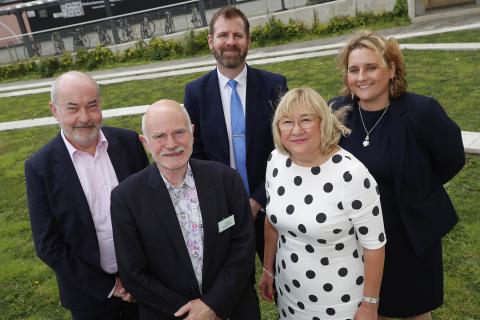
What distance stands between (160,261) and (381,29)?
14.9 meters

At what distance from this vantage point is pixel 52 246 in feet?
8.34

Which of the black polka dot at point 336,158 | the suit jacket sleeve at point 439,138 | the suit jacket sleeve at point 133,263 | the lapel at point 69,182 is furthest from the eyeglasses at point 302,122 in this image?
the lapel at point 69,182

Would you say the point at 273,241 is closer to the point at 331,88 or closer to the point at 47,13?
the point at 331,88

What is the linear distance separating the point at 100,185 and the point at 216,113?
3.19 feet

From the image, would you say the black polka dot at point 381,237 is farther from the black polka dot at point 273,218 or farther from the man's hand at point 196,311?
the man's hand at point 196,311

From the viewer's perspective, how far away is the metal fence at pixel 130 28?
60.0ft

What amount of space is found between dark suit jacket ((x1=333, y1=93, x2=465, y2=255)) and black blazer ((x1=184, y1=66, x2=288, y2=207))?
906 millimetres

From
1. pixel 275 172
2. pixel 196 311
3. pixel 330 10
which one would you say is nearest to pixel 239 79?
pixel 275 172

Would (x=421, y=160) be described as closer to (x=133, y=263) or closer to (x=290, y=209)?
(x=290, y=209)

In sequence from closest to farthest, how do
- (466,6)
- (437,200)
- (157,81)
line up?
(437,200) → (157,81) → (466,6)

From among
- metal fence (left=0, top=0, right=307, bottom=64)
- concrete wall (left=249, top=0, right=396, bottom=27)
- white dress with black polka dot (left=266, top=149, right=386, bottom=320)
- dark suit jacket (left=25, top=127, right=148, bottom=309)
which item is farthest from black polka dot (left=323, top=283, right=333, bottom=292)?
metal fence (left=0, top=0, right=307, bottom=64)

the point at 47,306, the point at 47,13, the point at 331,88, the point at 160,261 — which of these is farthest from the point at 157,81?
the point at 47,13

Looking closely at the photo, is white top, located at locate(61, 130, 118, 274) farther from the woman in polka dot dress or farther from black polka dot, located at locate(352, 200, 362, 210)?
black polka dot, located at locate(352, 200, 362, 210)

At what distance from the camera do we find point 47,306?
4.39m
